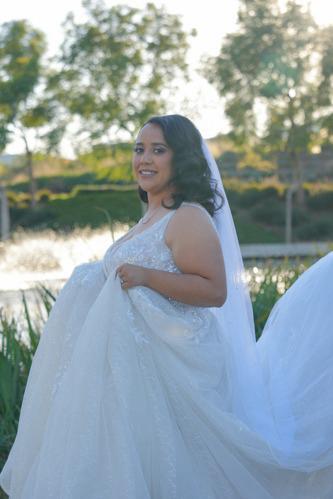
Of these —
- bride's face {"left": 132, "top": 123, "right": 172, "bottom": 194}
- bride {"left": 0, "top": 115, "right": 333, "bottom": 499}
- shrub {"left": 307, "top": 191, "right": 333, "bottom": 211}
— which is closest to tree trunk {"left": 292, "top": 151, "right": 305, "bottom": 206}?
shrub {"left": 307, "top": 191, "right": 333, "bottom": 211}

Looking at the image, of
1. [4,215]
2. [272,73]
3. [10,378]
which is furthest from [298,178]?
[10,378]

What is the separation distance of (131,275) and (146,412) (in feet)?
1.58

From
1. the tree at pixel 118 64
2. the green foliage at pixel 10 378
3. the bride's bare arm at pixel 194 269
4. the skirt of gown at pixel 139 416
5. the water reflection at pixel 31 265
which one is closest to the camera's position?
the skirt of gown at pixel 139 416

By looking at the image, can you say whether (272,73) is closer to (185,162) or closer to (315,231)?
(315,231)

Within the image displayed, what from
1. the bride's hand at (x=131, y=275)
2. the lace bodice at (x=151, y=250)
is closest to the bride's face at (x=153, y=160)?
the lace bodice at (x=151, y=250)

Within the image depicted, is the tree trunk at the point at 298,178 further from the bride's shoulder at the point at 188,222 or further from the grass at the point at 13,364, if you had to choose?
the bride's shoulder at the point at 188,222

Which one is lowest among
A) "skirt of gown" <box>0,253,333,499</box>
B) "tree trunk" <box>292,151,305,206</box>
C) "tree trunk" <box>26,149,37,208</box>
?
"skirt of gown" <box>0,253,333,499</box>

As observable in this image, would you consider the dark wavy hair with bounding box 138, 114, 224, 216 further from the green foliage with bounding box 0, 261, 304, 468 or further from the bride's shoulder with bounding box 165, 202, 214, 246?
the green foliage with bounding box 0, 261, 304, 468

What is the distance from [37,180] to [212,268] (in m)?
43.8

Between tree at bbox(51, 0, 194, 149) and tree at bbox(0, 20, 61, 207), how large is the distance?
2.85 metres

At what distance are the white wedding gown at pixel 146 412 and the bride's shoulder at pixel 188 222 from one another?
2.1 inches

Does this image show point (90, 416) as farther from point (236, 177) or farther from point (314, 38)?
point (236, 177)

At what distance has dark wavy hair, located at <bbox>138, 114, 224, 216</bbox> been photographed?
3.24 meters

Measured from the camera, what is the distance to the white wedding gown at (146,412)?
298 cm
